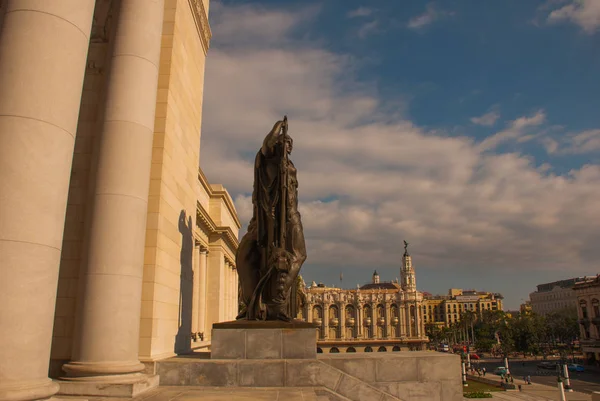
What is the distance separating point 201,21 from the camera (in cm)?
Answer: 1783

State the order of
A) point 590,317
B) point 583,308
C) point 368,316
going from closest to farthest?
point 590,317
point 583,308
point 368,316

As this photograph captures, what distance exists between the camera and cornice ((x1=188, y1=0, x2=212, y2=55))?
16.8m

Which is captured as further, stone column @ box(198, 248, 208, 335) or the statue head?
stone column @ box(198, 248, 208, 335)

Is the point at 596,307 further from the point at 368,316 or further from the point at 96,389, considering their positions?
the point at 96,389

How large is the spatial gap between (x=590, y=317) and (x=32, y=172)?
336 ft

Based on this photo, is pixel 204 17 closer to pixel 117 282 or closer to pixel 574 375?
pixel 117 282

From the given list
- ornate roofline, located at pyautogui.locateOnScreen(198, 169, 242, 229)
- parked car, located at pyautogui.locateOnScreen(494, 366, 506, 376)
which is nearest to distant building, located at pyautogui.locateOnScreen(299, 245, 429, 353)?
parked car, located at pyautogui.locateOnScreen(494, 366, 506, 376)

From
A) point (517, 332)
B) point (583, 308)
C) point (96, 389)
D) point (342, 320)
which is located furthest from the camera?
point (342, 320)

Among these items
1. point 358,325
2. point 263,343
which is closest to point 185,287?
point 263,343

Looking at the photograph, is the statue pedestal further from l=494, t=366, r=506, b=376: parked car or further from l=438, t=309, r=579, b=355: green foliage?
l=438, t=309, r=579, b=355: green foliage

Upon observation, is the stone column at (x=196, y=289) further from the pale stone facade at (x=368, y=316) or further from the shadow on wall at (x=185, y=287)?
the pale stone facade at (x=368, y=316)

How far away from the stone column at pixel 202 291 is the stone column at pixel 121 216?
21.8 metres

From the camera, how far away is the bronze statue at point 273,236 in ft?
40.7

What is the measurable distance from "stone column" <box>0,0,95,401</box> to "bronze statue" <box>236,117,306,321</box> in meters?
6.24
